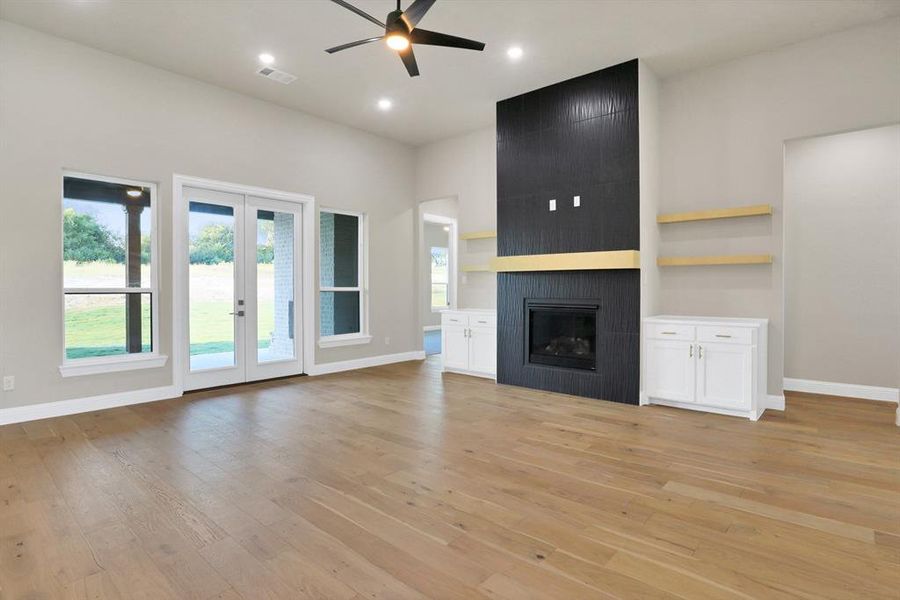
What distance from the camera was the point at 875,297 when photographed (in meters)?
5.00

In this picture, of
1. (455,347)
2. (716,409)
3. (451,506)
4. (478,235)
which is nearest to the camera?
(451,506)

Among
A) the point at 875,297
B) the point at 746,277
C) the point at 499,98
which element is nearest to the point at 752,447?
the point at 746,277

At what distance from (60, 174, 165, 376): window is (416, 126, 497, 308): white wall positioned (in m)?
3.91

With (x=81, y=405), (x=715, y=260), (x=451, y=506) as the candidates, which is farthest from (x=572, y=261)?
(x=81, y=405)

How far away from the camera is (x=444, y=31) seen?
4238 millimetres

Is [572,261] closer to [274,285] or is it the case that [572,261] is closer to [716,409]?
[716,409]

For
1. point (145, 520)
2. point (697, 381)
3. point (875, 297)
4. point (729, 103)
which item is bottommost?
point (145, 520)

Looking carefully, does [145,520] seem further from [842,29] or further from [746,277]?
[842,29]

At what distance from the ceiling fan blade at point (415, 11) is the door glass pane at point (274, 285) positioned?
3.54 m

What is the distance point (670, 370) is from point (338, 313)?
4.37m

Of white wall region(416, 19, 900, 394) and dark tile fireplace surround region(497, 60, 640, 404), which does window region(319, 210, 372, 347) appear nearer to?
dark tile fireplace surround region(497, 60, 640, 404)

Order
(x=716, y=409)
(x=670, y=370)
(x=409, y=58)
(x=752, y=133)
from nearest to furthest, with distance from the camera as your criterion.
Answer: (x=409, y=58), (x=716, y=409), (x=670, y=370), (x=752, y=133)

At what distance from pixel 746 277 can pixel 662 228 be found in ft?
3.20

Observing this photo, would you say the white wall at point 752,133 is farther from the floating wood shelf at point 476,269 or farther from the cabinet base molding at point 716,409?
the floating wood shelf at point 476,269
